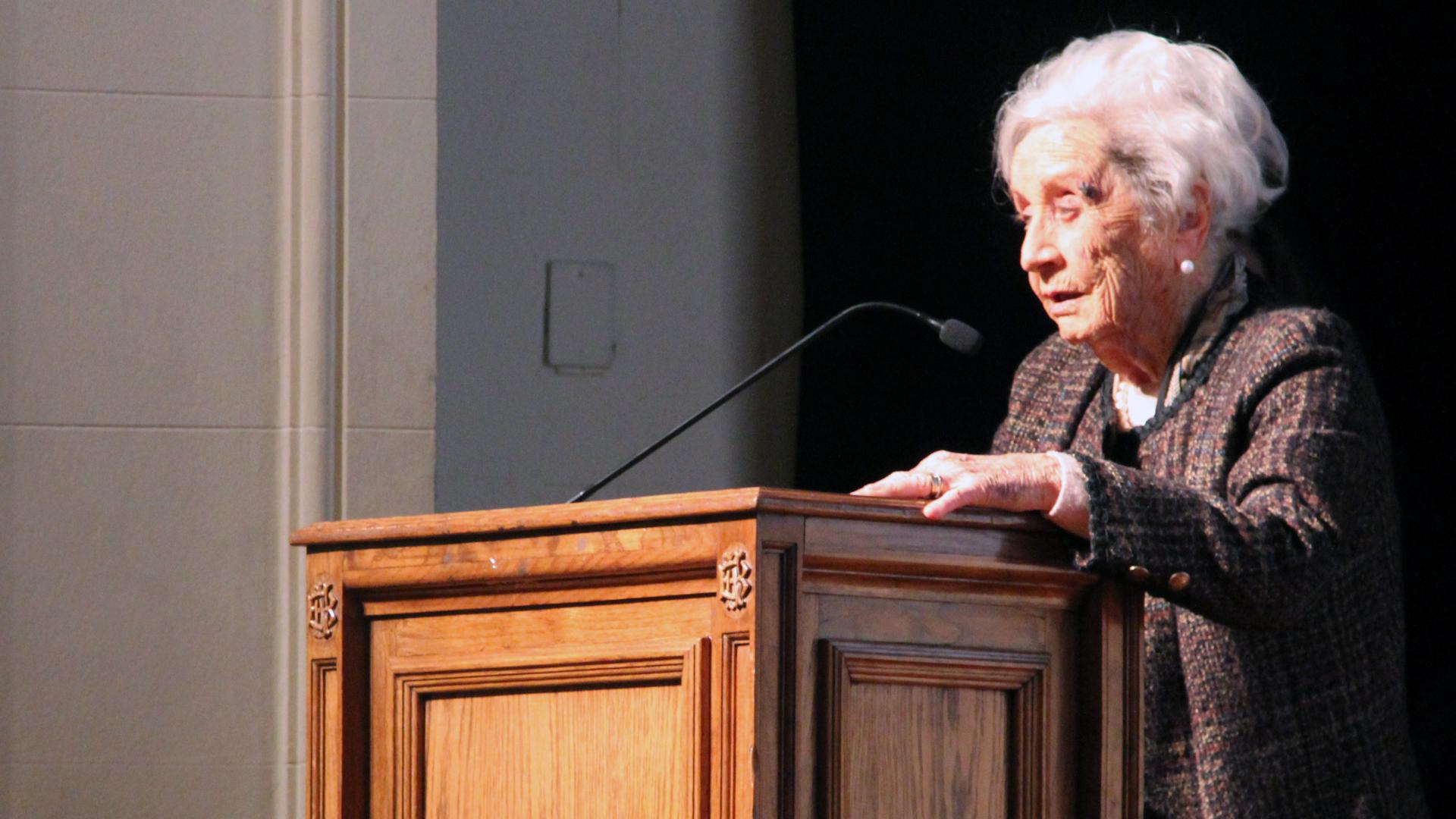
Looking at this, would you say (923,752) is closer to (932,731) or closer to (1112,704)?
(932,731)

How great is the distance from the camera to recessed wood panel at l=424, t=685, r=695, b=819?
5.40 ft

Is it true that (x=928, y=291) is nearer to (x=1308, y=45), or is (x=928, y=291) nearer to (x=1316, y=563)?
(x=1308, y=45)

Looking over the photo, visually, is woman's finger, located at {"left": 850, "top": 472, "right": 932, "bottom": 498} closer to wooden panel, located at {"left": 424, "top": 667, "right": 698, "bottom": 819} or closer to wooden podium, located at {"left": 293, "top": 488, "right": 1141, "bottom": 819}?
wooden podium, located at {"left": 293, "top": 488, "right": 1141, "bottom": 819}

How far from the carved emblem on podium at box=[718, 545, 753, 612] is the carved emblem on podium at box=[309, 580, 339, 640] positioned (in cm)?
52

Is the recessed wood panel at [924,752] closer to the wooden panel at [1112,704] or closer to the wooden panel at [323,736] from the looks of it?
the wooden panel at [1112,704]

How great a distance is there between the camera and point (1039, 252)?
2.43m

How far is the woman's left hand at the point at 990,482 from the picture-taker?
1721mm

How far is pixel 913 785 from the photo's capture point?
1.65 m

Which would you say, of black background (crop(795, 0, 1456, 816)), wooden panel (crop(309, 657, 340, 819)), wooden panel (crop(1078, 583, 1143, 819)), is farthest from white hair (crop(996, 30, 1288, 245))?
wooden panel (crop(309, 657, 340, 819))

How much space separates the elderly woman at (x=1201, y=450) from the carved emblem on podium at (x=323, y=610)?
22.3 inches

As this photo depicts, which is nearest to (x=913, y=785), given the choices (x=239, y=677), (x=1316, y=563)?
(x=1316, y=563)

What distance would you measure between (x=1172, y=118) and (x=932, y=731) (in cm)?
103

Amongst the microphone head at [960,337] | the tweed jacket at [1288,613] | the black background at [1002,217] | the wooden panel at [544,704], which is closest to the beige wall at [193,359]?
the black background at [1002,217]

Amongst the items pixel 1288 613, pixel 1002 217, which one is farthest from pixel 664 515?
pixel 1002 217
